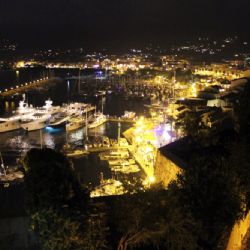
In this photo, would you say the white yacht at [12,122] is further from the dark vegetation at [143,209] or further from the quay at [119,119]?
the dark vegetation at [143,209]

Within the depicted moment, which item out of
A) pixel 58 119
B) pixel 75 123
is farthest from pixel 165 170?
pixel 58 119

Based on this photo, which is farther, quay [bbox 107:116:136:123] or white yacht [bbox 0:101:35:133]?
quay [bbox 107:116:136:123]

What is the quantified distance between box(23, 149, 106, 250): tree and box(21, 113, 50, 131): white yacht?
1946 centimetres

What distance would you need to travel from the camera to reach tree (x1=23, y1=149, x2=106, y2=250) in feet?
16.1

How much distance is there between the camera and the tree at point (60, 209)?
4910mm

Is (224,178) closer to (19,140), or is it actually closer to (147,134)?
(147,134)

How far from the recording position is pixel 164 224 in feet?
18.0

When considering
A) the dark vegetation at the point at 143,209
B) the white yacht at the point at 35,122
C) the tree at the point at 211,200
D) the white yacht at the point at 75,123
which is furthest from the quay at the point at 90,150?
the tree at the point at 211,200

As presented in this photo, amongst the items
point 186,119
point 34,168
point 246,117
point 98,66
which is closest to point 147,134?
point 186,119

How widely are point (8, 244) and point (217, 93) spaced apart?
18.5 metres

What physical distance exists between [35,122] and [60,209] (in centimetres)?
2095

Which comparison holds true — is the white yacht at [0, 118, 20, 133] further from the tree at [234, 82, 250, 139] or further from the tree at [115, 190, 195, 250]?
the tree at [115, 190, 195, 250]

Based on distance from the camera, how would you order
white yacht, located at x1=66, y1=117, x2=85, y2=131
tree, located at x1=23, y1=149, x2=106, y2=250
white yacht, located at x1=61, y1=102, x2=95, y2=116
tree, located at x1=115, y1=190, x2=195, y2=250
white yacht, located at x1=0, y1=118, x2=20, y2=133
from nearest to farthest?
tree, located at x1=23, y1=149, x2=106, y2=250, tree, located at x1=115, y1=190, x2=195, y2=250, white yacht, located at x1=66, y1=117, x2=85, y2=131, white yacht, located at x1=0, y1=118, x2=20, y2=133, white yacht, located at x1=61, y1=102, x2=95, y2=116

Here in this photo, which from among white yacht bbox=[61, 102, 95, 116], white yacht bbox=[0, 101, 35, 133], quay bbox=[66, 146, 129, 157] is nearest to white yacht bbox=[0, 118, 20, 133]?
white yacht bbox=[0, 101, 35, 133]
